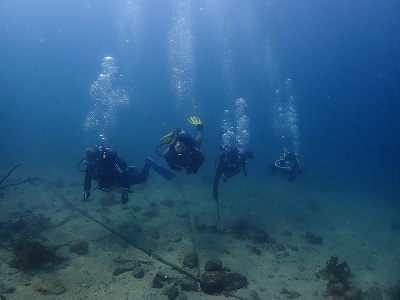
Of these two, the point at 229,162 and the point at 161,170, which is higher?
the point at 229,162

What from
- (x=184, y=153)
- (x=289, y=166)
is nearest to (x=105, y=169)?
(x=184, y=153)

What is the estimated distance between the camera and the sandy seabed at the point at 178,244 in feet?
23.0

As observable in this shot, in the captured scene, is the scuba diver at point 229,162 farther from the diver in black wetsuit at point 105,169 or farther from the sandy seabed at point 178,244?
the diver in black wetsuit at point 105,169

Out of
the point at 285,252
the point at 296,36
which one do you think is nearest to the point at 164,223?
the point at 285,252

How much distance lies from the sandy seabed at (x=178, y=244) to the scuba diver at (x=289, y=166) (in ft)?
7.94

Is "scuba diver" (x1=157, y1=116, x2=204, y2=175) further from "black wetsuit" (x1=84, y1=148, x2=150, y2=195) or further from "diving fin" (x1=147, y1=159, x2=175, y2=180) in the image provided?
"diving fin" (x1=147, y1=159, x2=175, y2=180)

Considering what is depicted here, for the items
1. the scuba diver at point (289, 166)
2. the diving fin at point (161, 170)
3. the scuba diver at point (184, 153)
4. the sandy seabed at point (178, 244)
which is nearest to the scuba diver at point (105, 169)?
the scuba diver at point (184, 153)

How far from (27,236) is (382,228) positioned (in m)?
18.6

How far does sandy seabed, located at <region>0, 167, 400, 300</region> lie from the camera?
700 cm

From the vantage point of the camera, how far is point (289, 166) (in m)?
14.9

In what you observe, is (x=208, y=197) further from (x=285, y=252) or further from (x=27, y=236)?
(x=27, y=236)

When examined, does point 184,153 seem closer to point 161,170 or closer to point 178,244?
point 161,170

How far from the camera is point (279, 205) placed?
1855cm

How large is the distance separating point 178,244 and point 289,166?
791cm
